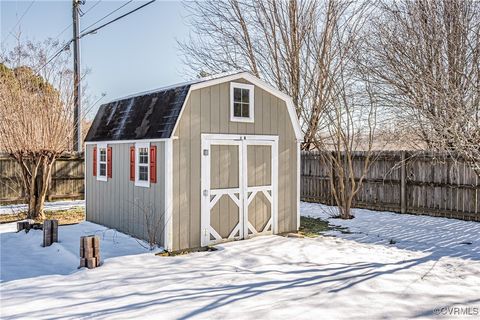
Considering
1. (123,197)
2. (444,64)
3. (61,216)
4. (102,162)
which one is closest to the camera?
(444,64)

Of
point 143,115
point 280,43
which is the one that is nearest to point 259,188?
point 143,115

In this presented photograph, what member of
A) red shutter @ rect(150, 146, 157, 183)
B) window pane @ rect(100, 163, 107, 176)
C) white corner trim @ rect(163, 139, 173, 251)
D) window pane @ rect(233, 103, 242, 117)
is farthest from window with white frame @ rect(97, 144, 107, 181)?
window pane @ rect(233, 103, 242, 117)

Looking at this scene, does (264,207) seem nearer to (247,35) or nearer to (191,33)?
(247,35)

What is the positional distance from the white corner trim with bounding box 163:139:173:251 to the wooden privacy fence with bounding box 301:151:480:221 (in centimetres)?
553

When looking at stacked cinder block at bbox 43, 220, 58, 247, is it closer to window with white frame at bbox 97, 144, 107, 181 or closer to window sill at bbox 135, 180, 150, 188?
window sill at bbox 135, 180, 150, 188

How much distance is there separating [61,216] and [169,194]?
5.10 metres

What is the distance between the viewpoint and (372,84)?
10.3 meters

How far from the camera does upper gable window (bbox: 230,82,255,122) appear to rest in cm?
735

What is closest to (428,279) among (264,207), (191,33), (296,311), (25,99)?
(296,311)

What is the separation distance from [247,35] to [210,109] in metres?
8.03

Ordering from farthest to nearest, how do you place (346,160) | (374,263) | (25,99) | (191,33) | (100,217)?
(191,33)
(346,160)
(25,99)
(100,217)
(374,263)

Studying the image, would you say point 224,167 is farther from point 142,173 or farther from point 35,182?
point 35,182

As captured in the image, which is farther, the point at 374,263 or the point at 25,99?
the point at 25,99

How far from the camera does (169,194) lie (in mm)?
6539
